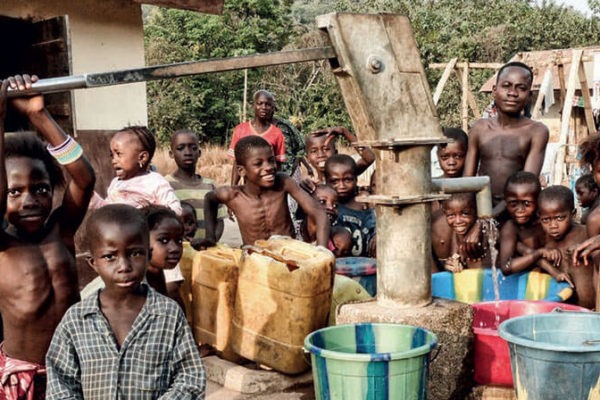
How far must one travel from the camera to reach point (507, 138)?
4.27 meters

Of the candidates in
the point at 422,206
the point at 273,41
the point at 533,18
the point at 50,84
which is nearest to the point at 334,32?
the point at 422,206

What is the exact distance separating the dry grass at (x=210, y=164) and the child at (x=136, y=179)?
10.1 meters

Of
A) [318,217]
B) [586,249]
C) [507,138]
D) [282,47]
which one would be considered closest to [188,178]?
[318,217]

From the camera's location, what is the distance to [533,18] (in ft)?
71.1

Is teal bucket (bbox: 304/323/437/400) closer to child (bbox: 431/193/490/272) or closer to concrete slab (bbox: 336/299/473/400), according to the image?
concrete slab (bbox: 336/299/473/400)

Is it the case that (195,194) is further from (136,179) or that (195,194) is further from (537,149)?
(537,149)

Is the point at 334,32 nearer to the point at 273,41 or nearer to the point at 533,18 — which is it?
the point at 273,41

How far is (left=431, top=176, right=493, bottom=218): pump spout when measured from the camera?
2707mm

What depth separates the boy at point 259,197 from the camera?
4.09 m

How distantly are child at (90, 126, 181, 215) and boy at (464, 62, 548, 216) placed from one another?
1.91m

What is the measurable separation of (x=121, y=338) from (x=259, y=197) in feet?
6.93

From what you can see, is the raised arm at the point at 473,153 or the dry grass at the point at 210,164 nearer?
the raised arm at the point at 473,153

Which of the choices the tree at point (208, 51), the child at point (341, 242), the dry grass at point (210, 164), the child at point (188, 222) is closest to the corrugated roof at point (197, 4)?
the child at point (188, 222)

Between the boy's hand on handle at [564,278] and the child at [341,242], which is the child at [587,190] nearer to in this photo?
the boy's hand on handle at [564,278]
